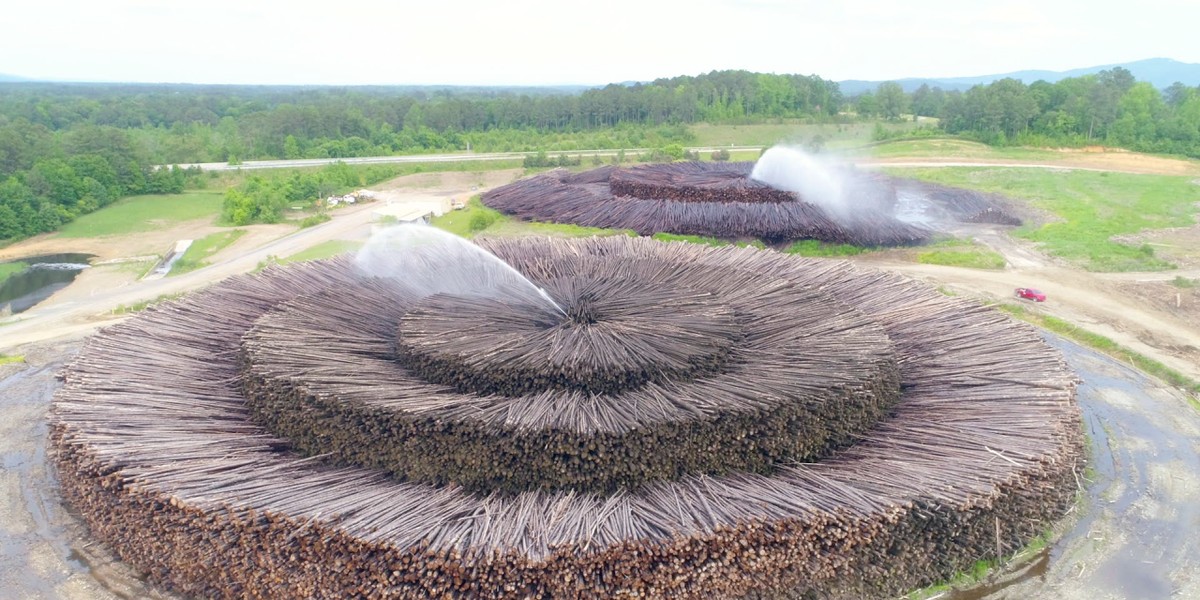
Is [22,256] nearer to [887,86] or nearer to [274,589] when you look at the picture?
[274,589]

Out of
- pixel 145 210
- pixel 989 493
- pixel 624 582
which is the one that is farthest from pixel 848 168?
pixel 145 210

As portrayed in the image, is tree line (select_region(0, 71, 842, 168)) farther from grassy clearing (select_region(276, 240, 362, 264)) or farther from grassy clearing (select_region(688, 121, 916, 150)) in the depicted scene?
grassy clearing (select_region(276, 240, 362, 264))

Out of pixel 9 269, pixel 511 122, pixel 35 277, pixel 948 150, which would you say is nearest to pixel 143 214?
pixel 9 269

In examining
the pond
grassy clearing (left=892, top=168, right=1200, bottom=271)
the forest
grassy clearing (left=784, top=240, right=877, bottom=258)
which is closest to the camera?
grassy clearing (left=892, top=168, right=1200, bottom=271)

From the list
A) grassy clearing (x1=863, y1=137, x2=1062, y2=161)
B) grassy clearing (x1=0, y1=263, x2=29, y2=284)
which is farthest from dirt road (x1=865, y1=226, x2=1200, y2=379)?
grassy clearing (x1=0, y1=263, x2=29, y2=284)

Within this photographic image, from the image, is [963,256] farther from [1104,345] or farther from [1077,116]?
[1077,116]

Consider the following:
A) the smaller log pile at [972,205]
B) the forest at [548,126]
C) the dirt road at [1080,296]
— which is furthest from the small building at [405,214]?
the smaller log pile at [972,205]
